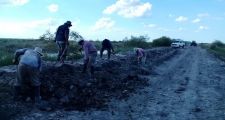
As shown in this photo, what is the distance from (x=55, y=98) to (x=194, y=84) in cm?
788

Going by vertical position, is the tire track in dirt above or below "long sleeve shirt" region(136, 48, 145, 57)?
below

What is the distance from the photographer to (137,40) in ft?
244

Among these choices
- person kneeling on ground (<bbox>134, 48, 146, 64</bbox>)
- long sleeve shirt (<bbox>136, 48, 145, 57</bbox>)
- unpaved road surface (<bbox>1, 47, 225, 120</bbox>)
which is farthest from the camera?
person kneeling on ground (<bbox>134, 48, 146, 64</bbox>)

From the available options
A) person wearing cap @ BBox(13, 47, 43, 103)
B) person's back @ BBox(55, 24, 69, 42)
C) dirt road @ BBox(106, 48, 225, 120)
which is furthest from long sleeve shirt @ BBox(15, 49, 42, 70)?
person's back @ BBox(55, 24, 69, 42)

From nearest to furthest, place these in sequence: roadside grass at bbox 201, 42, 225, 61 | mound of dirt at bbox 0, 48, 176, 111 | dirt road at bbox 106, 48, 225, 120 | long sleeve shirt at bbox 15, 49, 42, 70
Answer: dirt road at bbox 106, 48, 225, 120 < long sleeve shirt at bbox 15, 49, 42, 70 < mound of dirt at bbox 0, 48, 176, 111 < roadside grass at bbox 201, 42, 225, 61

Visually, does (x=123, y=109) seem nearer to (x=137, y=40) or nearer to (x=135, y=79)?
(x=135, y=79)

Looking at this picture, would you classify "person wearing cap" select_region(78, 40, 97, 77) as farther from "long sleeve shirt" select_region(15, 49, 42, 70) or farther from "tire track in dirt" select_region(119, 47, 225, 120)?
"long sleeve shirt" select_region(15, 49, 42, 70)

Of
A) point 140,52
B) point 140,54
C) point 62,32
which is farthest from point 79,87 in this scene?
point 140,54

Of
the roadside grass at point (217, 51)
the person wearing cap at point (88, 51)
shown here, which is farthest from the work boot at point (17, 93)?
the roadside grass at point (217, 51)

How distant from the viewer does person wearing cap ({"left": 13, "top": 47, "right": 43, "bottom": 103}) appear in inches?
486

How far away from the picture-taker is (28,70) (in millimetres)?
12398

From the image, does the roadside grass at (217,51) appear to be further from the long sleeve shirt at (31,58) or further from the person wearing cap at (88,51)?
the long sleeve shirt at (31,58)

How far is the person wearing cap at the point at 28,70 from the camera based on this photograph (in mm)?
12352

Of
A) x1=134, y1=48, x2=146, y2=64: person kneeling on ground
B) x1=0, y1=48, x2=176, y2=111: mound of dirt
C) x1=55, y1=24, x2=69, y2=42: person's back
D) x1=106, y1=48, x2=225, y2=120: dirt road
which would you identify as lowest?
x1=106, y1=48, x2=225, y2=120: dirt road
